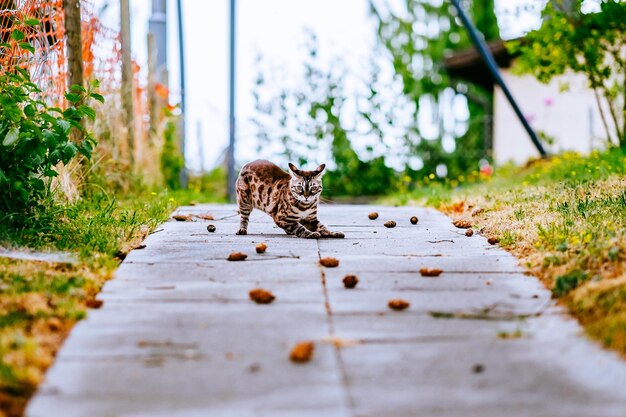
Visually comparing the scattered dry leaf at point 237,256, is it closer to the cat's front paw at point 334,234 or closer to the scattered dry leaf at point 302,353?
the cat's front paw at point 334,234

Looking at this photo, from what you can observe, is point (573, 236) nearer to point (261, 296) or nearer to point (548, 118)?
point (261, 296)

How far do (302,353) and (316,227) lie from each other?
279cm

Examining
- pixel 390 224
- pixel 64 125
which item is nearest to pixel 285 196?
pixel 390 224

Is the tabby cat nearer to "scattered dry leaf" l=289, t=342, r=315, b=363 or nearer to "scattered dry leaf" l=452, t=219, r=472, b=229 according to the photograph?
"scattered dry leaf" l=452, t=219, r=472, b=229

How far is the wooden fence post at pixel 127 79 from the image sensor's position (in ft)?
27.9

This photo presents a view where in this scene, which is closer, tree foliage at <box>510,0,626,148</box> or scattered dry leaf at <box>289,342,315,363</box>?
scattered dry leaf at <box>289,342,315,363</box>

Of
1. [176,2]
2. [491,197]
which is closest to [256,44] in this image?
[176,2]

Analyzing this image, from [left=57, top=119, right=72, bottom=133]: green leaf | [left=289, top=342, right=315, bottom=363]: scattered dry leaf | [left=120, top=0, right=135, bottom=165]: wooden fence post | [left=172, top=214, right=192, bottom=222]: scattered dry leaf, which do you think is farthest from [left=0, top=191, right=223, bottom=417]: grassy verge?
[left=120, top=0, right=135, bottom=165]: wooden fence post

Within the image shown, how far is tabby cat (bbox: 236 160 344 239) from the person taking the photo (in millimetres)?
5426

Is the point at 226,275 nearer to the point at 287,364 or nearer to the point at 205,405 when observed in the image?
the point at 287,364

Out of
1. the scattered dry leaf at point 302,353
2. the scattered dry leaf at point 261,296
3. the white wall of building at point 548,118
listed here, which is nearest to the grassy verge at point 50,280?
the scattered dry leaf at point 261,296

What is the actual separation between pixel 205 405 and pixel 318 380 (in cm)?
45

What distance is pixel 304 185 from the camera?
5.36 metres

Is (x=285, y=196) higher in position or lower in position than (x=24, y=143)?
lower
